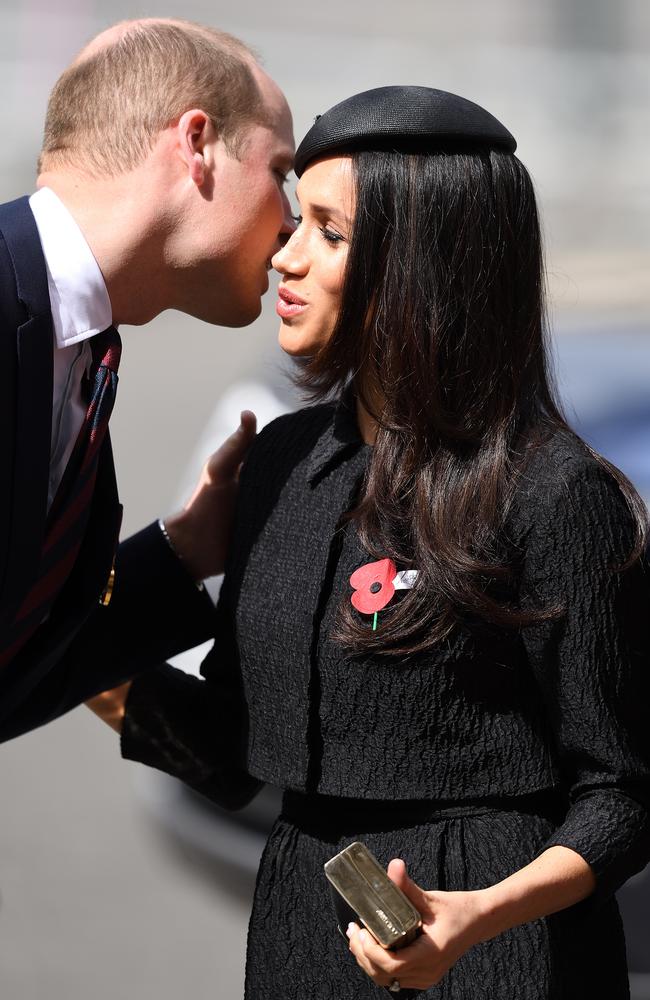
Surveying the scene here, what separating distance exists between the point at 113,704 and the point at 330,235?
2.40 feet

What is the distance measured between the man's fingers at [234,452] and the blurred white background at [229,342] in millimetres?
158

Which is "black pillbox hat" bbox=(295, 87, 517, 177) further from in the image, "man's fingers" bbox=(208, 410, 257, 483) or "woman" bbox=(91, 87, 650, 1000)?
"man's fingers" bbox=(208, 410, 257, 483)

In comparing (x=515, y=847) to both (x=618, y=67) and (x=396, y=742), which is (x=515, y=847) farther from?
(x=618, y=67)

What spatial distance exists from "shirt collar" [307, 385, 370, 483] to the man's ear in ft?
1.22

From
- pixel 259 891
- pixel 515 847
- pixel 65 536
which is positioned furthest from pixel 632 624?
pixel 65 536

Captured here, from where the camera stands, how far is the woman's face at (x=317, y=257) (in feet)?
5.71

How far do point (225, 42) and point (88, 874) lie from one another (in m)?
2.26

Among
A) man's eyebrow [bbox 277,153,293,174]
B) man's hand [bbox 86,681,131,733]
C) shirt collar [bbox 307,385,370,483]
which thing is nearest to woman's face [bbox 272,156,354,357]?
shirt collar [bbox 307,385,370,483]

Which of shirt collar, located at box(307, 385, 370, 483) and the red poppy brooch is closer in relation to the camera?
the red poppy brooch

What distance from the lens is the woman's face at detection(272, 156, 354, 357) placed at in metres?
1.74

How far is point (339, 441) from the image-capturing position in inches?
74.4

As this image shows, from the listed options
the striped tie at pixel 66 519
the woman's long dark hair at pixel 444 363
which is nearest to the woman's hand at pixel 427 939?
the woman's long dark hair at pixel 444 363

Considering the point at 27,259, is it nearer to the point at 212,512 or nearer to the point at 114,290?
the point at 114,290

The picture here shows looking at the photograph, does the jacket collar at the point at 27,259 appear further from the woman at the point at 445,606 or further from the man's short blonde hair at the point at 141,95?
the woman at the point at 445,606
